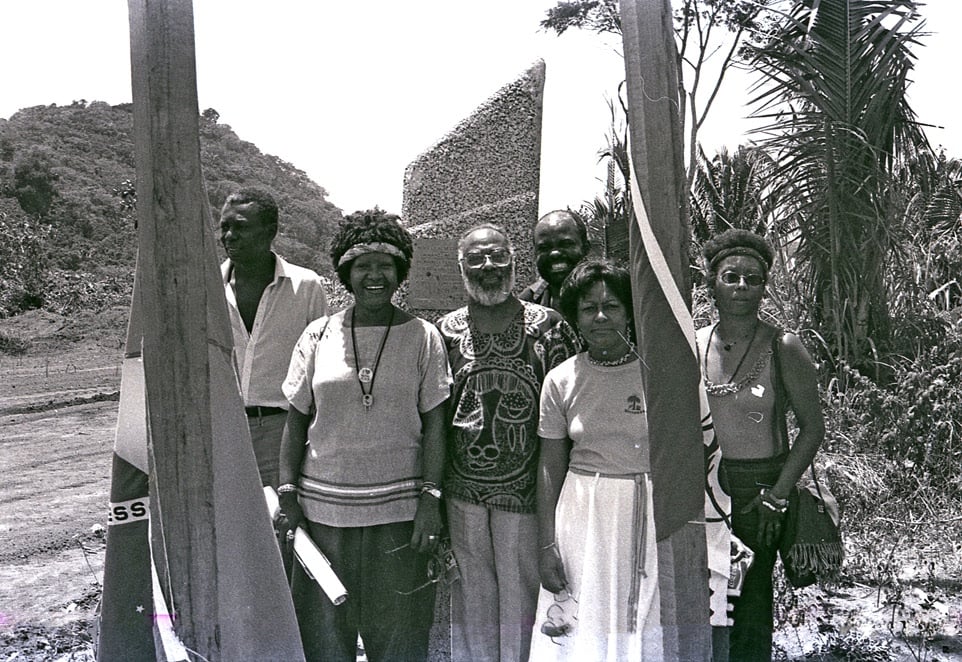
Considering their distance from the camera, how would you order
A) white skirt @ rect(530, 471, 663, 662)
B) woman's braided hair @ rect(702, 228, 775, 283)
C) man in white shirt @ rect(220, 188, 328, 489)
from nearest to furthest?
1. white skirt @ rect(530, 471, 663, 662)
2. woman's braided hair @ rect(702, 228, 775, 283)
3. man in white shirt @ rect(220, 188, 328, 489)

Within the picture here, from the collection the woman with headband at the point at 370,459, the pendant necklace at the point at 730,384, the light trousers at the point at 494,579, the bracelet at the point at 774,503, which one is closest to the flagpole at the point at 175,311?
the woman with headband at the point at 370,459

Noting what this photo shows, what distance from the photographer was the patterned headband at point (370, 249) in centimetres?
275

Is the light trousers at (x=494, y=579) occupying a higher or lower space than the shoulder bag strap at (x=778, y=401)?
lower

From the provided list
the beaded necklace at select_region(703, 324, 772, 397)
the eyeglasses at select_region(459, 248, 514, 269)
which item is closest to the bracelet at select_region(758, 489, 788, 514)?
the beaded necklace at select_region(703, 324, 772, 397)

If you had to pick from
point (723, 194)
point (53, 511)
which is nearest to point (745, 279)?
point (723, 194)

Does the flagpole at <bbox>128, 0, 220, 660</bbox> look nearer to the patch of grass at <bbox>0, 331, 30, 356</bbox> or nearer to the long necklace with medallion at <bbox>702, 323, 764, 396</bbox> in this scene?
the long necklace with medallion at <bbox>702, 323, 764, 396</bbox>

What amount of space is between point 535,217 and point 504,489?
1.40 m

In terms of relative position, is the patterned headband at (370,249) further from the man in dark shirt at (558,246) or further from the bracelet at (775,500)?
the bracelet at (775,500)

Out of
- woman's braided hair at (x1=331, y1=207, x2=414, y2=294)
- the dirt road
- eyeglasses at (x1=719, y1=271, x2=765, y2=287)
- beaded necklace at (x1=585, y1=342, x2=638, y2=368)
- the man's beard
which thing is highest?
woman's braided hair at (x1=331, y1=207, x2=414, y2=294)

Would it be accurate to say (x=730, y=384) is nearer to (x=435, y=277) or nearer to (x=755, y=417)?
(x=755, y=417)

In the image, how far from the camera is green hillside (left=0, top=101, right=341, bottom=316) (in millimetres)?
23984

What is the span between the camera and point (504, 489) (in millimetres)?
2760

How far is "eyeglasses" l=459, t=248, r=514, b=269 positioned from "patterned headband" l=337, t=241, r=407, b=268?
24 centimetres

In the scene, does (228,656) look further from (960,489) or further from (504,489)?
(960,489)
